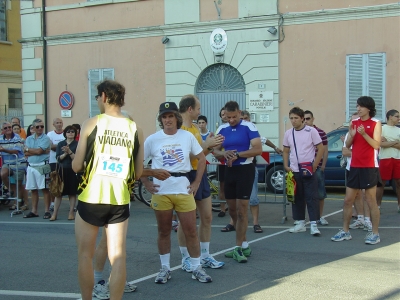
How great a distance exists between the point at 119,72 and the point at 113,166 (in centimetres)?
1606

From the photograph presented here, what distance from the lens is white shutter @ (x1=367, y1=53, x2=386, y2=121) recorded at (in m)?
16.6

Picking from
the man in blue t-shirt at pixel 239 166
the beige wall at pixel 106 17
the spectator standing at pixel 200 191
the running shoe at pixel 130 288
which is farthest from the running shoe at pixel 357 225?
the beige wall at pixel 106 17

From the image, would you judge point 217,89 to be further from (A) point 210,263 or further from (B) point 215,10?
(A) point 210,263

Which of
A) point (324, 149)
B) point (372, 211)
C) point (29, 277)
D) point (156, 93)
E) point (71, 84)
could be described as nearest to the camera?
point (29, 277)

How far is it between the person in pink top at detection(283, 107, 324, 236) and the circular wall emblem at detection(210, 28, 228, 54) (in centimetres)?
979

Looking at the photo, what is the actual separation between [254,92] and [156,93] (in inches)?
135

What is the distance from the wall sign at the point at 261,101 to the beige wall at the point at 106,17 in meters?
Answer: 4.04

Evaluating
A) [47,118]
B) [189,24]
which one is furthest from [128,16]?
[47,118]

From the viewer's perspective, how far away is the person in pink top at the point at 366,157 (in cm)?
807

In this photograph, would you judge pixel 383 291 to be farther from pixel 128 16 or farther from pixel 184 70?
pixel 128 16

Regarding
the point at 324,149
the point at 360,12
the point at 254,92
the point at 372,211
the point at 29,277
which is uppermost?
the point at 360,12

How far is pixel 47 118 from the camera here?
2167 cm

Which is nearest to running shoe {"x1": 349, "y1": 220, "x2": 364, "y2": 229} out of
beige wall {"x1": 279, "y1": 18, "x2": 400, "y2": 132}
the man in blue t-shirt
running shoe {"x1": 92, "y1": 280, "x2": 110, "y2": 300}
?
the man in blue t-shirt

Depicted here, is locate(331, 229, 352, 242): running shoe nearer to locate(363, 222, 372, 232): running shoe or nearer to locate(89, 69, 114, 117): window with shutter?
locate(363, 222, 372, 232): running shoe
